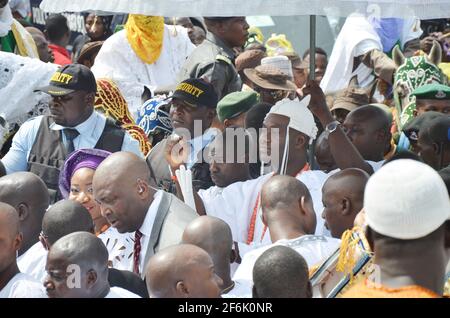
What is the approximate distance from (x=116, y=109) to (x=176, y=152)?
4.85 ft

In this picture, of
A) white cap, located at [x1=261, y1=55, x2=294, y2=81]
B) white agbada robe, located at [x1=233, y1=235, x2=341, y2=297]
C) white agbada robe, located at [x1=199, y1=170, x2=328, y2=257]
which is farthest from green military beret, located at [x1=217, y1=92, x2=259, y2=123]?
white agbada robe, located at [x1=233, y1=235, x2=341, y2=297]

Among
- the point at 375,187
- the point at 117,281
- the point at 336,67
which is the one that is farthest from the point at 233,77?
the point at 375,187

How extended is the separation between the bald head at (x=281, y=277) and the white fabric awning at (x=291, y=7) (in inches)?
80.5

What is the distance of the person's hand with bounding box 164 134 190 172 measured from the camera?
6789mm

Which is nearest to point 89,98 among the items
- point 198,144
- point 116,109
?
point 116,109

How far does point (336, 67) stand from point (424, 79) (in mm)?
1711

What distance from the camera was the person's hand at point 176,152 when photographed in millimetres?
6789

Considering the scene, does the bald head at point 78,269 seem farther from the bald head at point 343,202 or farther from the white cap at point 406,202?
the white cap at point 406,202

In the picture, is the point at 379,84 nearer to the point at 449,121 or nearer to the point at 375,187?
the point at 449,121

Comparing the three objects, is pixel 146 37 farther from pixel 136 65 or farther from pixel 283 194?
pixel 283 194

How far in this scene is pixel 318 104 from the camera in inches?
296

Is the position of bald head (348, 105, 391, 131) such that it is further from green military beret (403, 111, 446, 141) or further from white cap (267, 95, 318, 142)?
white cap (267, 95, 318, 142)

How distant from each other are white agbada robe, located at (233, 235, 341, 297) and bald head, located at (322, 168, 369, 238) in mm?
360

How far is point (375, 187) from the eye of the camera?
3.85 metres
